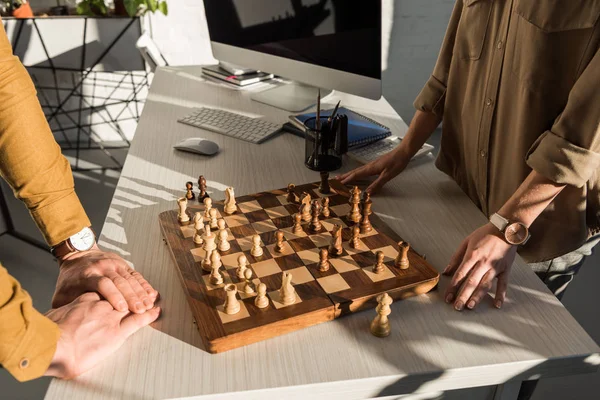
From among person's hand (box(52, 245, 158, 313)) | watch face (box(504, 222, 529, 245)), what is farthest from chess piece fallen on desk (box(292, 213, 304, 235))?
watch face (box(504, 222, 529, 245))

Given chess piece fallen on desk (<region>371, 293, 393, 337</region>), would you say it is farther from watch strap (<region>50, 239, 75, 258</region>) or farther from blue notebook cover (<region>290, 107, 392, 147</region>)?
blue notebook cover (<region>290, 107, 392, 147</region>)

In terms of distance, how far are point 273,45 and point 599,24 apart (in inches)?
44.4

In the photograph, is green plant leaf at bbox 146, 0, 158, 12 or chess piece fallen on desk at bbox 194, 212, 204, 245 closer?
chess piece fallen on desk at bbox 194, 212, 204, 245

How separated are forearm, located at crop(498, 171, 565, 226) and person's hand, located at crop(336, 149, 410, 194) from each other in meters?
0.40

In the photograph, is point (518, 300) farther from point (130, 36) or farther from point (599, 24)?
point (130, 36)

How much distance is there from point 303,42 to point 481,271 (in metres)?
1.07

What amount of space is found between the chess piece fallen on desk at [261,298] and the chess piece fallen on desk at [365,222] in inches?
12.7

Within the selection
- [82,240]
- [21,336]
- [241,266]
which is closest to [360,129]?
[241,266]

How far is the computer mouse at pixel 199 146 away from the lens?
1.55m

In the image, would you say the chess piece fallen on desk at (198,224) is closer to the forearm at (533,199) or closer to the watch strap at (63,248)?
the watch strap at (63,248)

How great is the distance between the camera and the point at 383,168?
140cm

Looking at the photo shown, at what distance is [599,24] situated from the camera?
0.99m

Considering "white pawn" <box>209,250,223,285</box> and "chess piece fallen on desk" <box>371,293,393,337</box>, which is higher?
"white pawn" <box>209,250,223,285</box>

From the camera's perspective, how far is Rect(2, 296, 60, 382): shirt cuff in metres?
0.73
